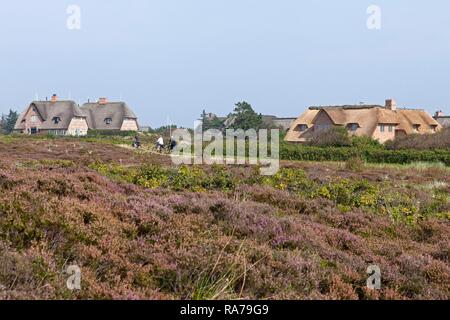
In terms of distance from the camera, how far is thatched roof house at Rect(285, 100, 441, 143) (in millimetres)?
60031

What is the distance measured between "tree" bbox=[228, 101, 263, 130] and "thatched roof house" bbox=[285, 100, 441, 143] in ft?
28.5

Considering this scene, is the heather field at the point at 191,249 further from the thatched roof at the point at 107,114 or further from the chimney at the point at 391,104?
the thatched roof at the point at 107,114

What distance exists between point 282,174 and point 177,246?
33.2 ft

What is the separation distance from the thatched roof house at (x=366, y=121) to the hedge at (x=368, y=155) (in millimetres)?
15471

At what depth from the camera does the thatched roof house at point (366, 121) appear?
60031 mm

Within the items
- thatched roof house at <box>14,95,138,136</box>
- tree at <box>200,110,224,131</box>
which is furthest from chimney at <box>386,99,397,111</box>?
thatched roof house at <box>14,95,138,136</box>

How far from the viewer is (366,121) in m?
60.5

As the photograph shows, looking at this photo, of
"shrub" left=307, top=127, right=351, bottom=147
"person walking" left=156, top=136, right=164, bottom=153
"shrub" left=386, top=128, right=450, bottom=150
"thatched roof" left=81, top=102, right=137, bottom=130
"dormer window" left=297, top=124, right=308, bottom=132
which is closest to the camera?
"person walking" left=156, top=136, right=164, bottom=153

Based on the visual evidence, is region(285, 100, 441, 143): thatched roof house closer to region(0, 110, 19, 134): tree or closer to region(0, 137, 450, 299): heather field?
region(0, 137, 450, 299): heather field

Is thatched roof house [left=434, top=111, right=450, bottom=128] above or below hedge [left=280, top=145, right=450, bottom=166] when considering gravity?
above

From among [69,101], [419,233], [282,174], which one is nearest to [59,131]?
[69,101]

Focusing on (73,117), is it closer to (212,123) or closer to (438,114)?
(212,123)
